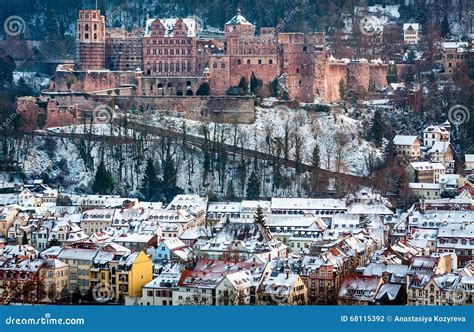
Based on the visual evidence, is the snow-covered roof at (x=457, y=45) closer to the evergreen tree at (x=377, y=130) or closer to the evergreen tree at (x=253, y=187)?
the evergreen tree at (x=377, y=130)

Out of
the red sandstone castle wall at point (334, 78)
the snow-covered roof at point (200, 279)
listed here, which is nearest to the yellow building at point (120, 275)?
the snow-covered roof at point (200, 279)

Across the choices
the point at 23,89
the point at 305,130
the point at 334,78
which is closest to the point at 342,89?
the point at 334,78

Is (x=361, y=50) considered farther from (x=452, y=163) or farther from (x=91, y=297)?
(x=91, y=297)

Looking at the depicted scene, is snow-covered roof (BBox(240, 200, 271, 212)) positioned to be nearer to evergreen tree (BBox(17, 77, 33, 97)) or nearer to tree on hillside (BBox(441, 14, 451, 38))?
evergreen tree (BBox(17, 77, 33, 97))

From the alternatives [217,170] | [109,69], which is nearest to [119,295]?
[217,170]

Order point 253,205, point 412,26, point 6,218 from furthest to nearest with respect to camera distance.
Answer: point 412,26
point 253,205
point 6,218

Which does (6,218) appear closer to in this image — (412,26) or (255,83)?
(255,83)
